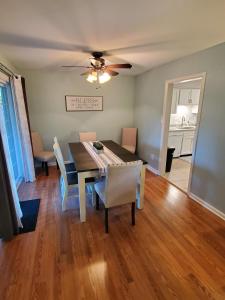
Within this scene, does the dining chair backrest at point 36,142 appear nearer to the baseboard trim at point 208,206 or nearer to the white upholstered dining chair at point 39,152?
the white upholstered dining chair at point 39,152

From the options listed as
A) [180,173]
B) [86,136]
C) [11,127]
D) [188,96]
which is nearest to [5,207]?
[11,127]

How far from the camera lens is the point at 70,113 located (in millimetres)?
4230

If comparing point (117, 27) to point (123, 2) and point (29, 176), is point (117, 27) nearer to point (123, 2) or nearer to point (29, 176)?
point (123, 2)

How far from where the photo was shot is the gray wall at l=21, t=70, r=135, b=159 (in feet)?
12.8

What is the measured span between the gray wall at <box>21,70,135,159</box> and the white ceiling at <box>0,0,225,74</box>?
3.91 ft

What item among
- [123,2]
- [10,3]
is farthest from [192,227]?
[10,3]

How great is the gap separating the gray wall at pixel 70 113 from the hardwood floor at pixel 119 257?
2.21 metres

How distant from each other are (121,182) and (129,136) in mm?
2795

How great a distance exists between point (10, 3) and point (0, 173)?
1.55 metres

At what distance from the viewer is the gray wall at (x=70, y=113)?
3912mm

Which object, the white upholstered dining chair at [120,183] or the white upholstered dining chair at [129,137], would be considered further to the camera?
the white upholstered dining chair at [129,137]

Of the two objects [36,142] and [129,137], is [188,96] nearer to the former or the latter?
[129,137]

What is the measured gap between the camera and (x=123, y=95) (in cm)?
457

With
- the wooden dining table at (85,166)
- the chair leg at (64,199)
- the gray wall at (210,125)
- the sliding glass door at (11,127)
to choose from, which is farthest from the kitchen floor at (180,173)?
the sliding glass door at (11,127)
